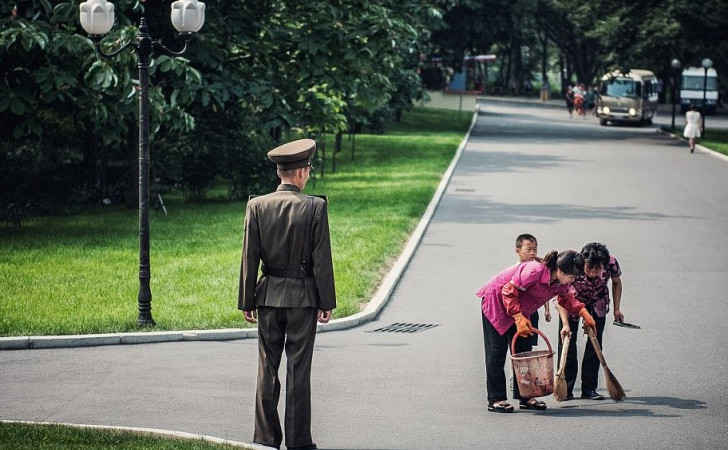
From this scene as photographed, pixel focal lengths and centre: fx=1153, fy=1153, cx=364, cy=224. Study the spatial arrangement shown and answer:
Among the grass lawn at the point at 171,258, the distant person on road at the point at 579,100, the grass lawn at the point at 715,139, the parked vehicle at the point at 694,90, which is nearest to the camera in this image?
Result: the grass lawn at the point at 171,258

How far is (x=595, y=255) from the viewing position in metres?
8.66

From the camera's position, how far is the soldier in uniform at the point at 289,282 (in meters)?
6.96

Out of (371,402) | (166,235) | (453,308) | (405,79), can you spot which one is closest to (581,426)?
(371,402)

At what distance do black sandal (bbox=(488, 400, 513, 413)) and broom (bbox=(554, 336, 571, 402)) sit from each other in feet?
1.37

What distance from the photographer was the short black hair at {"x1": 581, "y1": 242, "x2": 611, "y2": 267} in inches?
341

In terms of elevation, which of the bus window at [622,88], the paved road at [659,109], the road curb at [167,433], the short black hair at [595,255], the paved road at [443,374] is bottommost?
the paved road at [443,374]

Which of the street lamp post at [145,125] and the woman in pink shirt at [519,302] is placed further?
the street lamp post at [145,125]

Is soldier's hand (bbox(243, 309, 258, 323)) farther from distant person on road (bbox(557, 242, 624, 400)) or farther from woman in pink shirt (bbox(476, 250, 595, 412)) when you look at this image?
distant person on road (bbox(557, 242, 624, 400))

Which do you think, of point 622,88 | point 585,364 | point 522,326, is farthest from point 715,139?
point 522,326

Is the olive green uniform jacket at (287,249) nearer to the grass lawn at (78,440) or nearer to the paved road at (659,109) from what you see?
the grass lawn at (78,440)

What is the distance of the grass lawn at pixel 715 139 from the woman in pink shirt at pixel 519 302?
30411mm

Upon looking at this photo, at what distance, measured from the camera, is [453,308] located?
12891 millimetres

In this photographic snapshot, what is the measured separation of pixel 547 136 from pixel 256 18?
26.6 m

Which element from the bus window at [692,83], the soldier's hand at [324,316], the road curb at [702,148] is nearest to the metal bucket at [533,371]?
the soldier's hand at [324,316]
